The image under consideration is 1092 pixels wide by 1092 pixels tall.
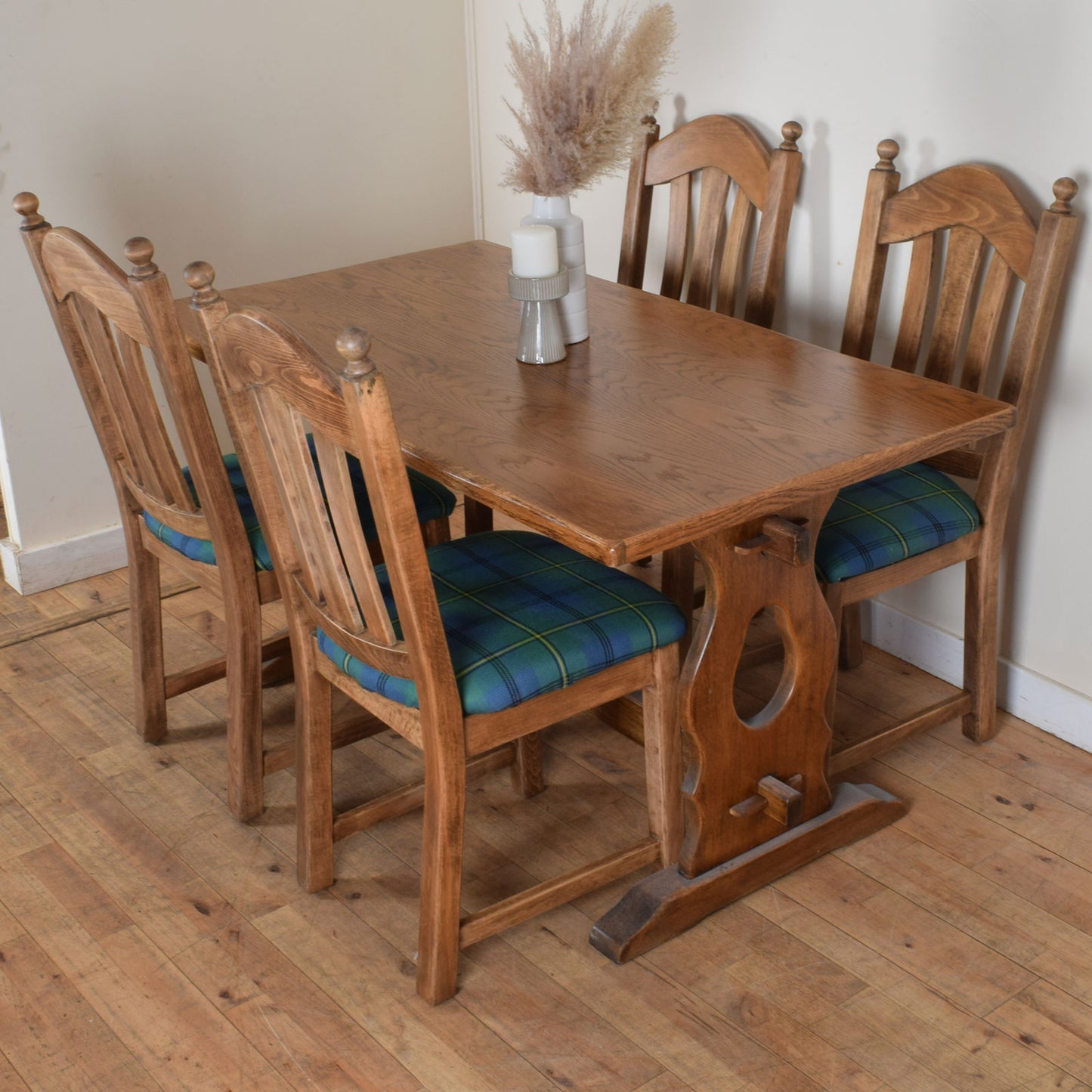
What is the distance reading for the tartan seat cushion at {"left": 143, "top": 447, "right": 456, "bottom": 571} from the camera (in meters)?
2.08

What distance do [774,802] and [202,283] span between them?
1087 mm

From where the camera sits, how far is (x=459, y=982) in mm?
1806

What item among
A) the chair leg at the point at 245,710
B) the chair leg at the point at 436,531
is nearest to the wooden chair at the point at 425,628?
the chair leg at the point at 245,710

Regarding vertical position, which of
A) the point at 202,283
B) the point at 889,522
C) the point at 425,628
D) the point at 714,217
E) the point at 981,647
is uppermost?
the point at 202,283

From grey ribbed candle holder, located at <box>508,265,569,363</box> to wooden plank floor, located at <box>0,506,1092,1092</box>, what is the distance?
74 cm

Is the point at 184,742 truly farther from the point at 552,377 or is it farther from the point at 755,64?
the point at 755,64

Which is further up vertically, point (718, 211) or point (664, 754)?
point (718, 211)

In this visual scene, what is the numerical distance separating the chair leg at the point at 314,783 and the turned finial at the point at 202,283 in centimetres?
55

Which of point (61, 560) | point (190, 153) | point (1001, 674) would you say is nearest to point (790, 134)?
point (1001, 674)

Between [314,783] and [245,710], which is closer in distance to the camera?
[314,783]

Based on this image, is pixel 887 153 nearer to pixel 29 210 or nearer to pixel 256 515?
pixel 256 515

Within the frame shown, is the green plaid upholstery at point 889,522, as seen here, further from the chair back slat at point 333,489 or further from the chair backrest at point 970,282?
the chair back slat at point 333,489

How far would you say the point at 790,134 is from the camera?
7.83 feet

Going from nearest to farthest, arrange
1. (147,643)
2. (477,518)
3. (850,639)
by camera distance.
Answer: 1. (147,643)
2. (850,639)
3. (477,518)
